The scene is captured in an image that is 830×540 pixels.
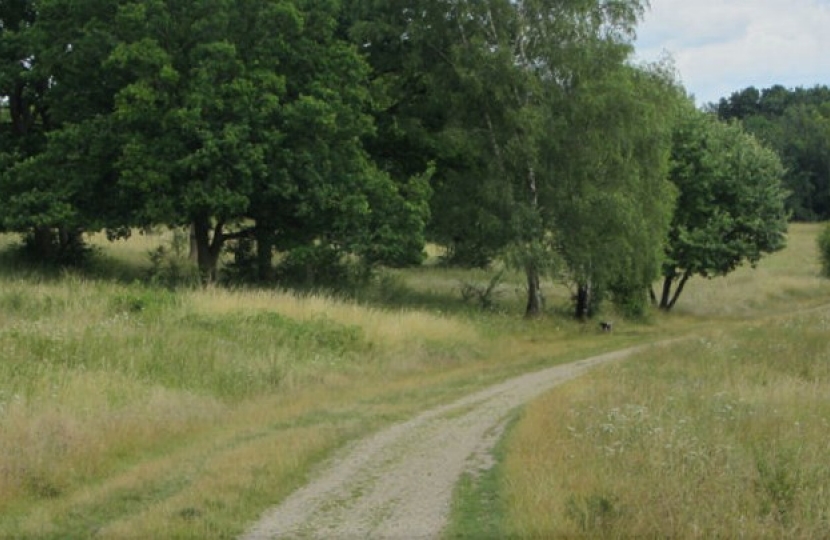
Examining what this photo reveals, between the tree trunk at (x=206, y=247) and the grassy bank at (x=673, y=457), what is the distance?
56.3 ft

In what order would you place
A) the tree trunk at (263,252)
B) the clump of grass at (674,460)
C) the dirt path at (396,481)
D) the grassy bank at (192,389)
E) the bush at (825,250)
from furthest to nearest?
the bush at (825,250) → the tree trunk at (263,252) → the grassy bank at (192,389) → the dirt path at (396,481) → the clump of grass at (674,460)

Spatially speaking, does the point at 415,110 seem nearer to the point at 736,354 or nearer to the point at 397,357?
the point at 397,357

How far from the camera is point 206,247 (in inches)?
1197

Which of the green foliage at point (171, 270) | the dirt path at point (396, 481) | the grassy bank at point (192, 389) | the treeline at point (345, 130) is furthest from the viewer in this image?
the green foliage at point (171, 270)

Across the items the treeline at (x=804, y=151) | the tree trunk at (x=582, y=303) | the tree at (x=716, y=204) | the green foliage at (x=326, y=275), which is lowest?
the tree trunk at (x=582, y=303)

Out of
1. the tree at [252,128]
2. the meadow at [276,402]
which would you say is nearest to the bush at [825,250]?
the meadow at [276,402]

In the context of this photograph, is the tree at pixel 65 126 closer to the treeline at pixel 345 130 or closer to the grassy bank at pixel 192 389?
the treeline at pixel 345 130

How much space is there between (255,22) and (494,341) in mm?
13425

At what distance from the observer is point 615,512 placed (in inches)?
280

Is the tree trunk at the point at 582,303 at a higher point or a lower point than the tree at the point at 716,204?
lower

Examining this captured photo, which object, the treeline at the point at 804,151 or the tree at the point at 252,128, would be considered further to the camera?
the treeline at the point at 804,151

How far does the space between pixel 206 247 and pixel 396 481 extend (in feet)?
74.5

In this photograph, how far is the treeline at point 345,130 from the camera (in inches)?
1036

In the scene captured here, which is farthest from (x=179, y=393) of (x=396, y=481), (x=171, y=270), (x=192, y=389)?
(x=171, y=270)
